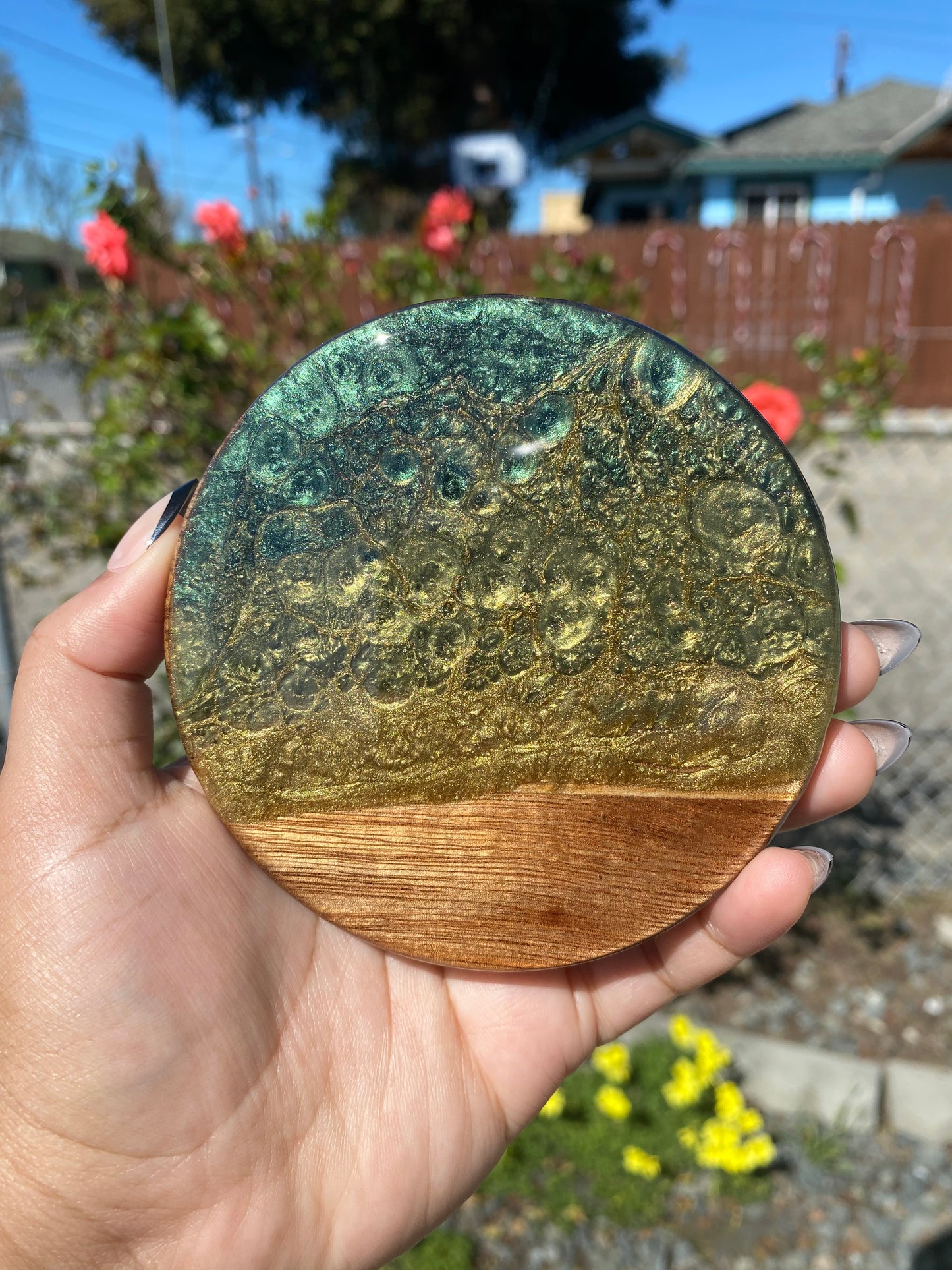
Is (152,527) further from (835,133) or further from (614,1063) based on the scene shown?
(835,133)

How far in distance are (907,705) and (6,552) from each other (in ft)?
16.1

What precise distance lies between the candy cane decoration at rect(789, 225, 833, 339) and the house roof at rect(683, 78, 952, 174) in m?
8.31

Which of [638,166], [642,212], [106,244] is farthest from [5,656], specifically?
[642,212]

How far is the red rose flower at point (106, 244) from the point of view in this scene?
2.71m

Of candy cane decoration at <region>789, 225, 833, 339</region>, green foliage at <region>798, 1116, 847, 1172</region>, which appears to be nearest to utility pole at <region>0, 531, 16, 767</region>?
green foliage at <region>798, 1116, 847, 1172</region>

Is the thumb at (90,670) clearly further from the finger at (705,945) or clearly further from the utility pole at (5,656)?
the utility pole at (5,656)

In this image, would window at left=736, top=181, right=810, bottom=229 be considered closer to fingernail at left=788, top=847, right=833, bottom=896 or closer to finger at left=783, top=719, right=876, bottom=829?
finger at left=783, top=719, right=876, bottom=829

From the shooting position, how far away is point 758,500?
1289 millimetres

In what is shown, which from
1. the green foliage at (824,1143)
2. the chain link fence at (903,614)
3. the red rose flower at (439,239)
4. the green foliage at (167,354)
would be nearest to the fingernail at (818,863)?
the green foliage at (824,1143)

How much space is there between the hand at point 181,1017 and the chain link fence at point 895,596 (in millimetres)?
1610

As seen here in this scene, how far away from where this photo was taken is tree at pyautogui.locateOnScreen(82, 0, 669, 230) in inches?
669

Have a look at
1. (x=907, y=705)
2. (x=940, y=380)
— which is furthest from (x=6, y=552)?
(x=940, y=380)

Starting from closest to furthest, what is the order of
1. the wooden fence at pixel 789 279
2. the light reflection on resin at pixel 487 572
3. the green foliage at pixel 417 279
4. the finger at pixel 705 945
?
the light reflection on resin at pixel 487 572 → the finger at pixel 705 945 → the green foliage at pixel 417 279 → the wooden fence at pixel 789 279

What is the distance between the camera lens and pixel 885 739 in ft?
5.33
